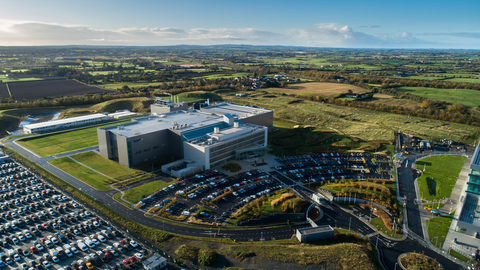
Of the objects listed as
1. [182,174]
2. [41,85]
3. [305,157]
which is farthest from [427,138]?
[41,85]

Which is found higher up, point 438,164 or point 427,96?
point 427,96

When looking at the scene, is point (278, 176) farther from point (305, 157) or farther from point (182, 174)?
point (182, 174)

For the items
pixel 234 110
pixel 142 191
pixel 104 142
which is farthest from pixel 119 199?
pixel 234 110

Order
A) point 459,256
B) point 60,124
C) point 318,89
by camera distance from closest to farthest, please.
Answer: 1. point 459,256
2. point 60,124
3. point 318,89

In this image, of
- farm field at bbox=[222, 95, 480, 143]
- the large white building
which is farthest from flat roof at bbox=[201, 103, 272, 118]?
the large white building

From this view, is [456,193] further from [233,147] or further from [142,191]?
[142,191]

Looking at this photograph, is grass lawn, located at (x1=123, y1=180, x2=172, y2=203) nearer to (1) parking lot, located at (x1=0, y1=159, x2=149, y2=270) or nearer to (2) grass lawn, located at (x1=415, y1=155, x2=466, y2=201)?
(1) parking lot, located at (x1=0, y1=159, x2=149, y2=270)

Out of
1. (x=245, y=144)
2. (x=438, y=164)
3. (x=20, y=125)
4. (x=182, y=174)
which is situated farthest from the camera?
(x=20, y=125)
